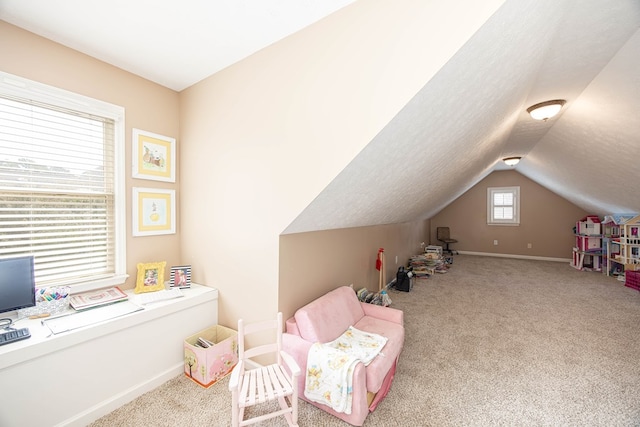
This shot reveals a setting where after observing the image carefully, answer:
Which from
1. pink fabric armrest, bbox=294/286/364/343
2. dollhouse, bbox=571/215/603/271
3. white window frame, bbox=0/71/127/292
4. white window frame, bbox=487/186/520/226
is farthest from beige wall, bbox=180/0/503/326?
white window frame, bbox=487/186/520/226

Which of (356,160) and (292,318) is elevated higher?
(356,160)

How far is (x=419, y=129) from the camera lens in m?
1.88

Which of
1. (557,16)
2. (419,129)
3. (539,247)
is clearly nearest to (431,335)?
(419,129)

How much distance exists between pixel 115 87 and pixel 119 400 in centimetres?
246

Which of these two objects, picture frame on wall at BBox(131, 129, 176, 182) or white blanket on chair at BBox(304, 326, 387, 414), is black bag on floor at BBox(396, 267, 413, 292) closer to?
white blanket on chair at BBox(304, 326, 387, 414)

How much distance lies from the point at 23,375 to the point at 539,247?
30.1ft

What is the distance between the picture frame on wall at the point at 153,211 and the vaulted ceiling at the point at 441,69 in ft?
3.57

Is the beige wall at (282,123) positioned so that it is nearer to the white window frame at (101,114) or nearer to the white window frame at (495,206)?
the white window frame at (101,114)

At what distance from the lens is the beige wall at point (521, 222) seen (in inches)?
259

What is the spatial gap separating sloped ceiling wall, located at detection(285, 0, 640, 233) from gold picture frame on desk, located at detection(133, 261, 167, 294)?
4.63ft

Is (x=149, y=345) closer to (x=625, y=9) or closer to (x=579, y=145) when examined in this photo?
(x=625, y=9)

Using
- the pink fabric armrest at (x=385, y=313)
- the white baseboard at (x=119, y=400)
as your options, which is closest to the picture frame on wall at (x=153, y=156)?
the white baseboard at (x=119, y=400)

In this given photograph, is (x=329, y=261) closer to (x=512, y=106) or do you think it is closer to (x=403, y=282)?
(x=403, y=282)

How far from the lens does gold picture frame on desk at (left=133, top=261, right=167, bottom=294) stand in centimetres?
232
